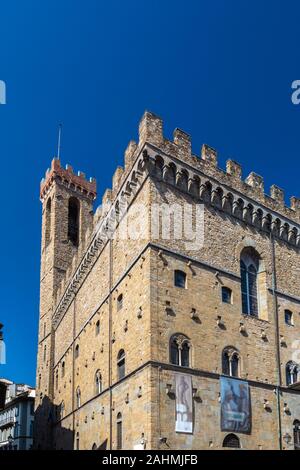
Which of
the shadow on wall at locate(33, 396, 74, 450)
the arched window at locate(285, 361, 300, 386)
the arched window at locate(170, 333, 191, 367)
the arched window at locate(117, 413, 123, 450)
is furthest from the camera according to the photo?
the shadow on wall at locate(33, 396, 74, 450)

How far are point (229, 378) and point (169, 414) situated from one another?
3362 millimetres

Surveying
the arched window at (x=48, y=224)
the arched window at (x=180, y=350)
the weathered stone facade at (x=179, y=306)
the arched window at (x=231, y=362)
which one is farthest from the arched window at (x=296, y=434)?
the arched window at (x=48, y=224)

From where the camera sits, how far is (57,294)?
1593 inches

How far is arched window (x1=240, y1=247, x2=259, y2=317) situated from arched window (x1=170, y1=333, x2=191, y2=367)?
4.13 meters

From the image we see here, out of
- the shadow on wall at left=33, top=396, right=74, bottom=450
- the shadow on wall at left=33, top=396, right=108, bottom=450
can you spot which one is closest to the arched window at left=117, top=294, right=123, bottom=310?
the shadow on wall at left=33, top=396, right=108, bottom=450

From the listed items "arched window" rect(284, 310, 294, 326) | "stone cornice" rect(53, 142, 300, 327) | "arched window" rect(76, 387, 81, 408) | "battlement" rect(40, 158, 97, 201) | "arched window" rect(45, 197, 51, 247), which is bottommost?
"arched window" rect(76, 387, 81, 408)

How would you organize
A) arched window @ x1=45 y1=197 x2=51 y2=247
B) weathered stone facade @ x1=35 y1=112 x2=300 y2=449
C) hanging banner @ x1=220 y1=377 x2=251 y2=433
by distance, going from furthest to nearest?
arched window @ x1=45 y1=197 x2=51 y2=247, hanging banner @ x1=220 y1=377 x2=251 y2=433, weathered stone facade @ x1=35 y1=112 x2=300 y2=449

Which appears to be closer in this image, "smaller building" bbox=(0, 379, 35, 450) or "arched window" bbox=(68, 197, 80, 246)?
"arched window" bbox=(68, 197, 80, 246)

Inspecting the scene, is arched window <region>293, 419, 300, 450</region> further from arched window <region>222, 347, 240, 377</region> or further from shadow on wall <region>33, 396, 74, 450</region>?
shadow on wall <region>33, 396, 74, 450</region>

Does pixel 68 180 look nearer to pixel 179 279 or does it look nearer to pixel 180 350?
pixel 179 279

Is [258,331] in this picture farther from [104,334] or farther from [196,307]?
[104,334]

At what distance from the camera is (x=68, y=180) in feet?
152

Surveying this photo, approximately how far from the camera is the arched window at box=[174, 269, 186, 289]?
2275 centimetres

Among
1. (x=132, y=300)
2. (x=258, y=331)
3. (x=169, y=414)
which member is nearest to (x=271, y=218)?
(x=258, y=331)
